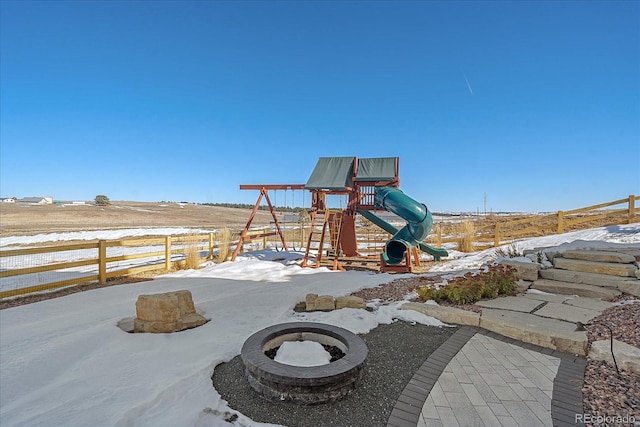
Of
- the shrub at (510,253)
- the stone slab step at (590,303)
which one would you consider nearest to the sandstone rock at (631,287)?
the stone slab step at (590,303)

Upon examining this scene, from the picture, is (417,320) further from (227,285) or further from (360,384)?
(227,285)

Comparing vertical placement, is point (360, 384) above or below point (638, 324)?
below

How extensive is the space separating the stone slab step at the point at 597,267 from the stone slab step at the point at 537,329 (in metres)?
2.49

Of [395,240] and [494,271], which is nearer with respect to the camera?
[494,271]

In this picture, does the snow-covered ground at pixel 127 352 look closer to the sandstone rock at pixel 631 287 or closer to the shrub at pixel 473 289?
the shrub at pixel 473 289

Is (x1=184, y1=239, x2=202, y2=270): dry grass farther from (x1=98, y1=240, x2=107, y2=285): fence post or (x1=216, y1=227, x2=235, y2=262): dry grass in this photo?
(x1=98, y1=240, x2=107, y2=285): fence post

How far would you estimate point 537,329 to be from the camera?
3395 millimetres

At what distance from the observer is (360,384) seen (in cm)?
272

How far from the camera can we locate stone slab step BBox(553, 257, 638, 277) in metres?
4.95

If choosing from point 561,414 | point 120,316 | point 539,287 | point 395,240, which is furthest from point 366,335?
point 395,240

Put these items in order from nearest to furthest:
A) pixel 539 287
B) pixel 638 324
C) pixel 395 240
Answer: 1. pixel 638 324
2. pixel 539 287
3. pixel 395 240

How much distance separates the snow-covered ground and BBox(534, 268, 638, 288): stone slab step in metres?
1.51

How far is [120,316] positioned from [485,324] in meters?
5.49

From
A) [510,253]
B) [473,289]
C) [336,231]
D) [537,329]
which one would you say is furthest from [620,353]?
[336,231]
